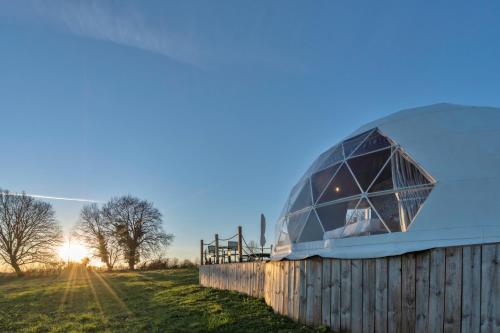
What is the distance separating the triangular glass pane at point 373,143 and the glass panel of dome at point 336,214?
148 cm

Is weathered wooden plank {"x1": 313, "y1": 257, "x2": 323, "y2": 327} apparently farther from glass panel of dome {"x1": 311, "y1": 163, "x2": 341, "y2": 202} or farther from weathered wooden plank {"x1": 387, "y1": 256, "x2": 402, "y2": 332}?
glass panel of dome {"x1": 311, "y1": 163, "x2": 341, "y2": 202}

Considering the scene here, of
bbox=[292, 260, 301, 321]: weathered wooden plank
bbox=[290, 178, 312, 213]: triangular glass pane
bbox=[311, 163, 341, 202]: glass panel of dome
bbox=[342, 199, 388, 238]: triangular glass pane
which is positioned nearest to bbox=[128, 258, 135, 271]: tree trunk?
bbox=[290, 178, 312, 213]: triangular glass pane

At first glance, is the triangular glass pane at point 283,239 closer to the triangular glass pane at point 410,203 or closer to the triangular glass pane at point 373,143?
the triangular glass pane at point 373,143

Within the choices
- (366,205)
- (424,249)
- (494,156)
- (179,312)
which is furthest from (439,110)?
(179,312)

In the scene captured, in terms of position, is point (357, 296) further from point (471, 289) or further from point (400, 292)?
point (471, 289)

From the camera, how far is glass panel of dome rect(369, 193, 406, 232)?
7.47 meters

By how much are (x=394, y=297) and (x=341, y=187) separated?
3.53 metres

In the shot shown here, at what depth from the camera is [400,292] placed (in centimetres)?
571

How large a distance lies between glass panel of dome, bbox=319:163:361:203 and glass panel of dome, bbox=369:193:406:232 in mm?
565

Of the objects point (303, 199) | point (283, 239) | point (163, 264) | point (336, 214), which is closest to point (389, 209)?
point (336, 214)

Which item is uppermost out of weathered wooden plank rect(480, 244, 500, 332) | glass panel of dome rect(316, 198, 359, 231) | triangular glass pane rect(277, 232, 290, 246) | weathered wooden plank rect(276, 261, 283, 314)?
glass panel of dome rect(316, 198, 359, 231)

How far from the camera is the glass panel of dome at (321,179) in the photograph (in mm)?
9695

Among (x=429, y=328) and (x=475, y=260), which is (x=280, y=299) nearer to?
(x=429, y=328)

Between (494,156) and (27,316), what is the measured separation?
12.0 m
